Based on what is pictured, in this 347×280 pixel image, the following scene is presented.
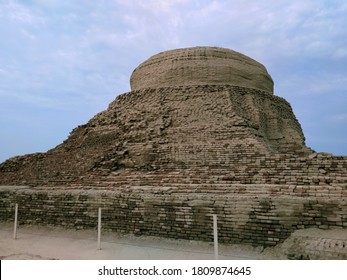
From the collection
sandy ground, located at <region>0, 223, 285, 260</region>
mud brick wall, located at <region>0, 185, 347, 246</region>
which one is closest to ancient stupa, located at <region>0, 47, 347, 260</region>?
mud brick wall, located at <region>0, 185, 347, 246</region>

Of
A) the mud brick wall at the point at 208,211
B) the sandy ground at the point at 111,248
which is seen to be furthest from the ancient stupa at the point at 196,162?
the sandy ground at the point at 111,248

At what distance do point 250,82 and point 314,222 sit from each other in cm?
717

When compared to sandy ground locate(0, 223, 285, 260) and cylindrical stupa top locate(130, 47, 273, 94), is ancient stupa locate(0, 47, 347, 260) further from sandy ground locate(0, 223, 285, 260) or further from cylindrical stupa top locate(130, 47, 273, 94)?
sandy ground locate(0, 223, 285, 260)

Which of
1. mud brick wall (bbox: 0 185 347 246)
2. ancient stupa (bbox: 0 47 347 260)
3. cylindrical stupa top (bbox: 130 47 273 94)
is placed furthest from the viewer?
cylindrical stupa top (bbox: 130 47 273 94)

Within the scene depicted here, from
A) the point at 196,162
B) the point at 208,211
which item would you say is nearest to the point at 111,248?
the point at 208,211

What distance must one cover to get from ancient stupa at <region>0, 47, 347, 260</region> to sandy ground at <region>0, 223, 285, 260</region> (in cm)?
19

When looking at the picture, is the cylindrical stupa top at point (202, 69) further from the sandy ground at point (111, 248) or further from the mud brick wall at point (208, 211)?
the sandy ground at point (111, 248)

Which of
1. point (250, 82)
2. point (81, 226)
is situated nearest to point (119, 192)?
point (81, 226)

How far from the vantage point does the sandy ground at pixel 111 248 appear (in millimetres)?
4812

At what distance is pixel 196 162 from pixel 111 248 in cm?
274

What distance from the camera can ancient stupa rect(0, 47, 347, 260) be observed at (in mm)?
5098

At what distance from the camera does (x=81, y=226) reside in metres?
6.74

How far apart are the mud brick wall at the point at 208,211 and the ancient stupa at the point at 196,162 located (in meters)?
0.02

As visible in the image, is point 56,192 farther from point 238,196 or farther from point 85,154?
point 238,196
